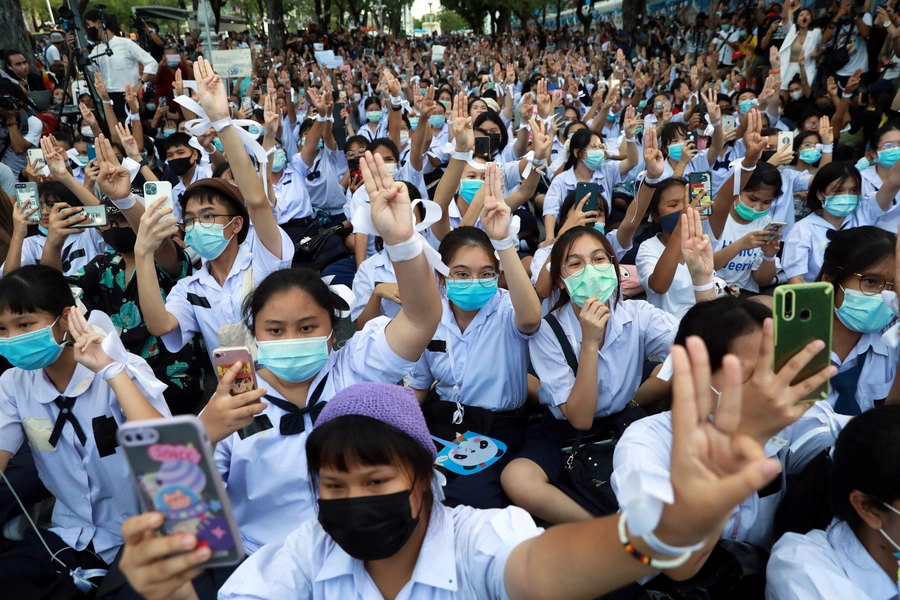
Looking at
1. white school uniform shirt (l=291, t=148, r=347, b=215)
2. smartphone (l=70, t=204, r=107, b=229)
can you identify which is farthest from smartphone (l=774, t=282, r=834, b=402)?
white school uniform shirt (l=291, t=148, r=347, b=215)

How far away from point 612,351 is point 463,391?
75 cm

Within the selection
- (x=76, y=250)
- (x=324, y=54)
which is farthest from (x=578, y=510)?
(x=324, y=54)

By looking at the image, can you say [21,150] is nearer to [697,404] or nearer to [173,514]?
[173,514]

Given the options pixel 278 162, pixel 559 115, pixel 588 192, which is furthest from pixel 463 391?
pixel 559 115

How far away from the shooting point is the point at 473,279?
287cm

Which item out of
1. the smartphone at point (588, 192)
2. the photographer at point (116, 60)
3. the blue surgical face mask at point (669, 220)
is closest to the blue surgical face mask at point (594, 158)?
the smartphone at point (588, 192)

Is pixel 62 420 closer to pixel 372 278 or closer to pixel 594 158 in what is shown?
pixel 372 278

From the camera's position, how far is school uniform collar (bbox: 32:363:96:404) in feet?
7.54

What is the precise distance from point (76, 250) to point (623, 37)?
1921cm

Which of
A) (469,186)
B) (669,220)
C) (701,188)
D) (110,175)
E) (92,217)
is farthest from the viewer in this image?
(469,186)

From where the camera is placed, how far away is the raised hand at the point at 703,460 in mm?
912

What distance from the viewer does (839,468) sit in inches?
65.5

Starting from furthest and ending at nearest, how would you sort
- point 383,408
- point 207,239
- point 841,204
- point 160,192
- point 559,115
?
point 559,115 → point 841,204 → point 207,239 → point 160,192 → point 383,408

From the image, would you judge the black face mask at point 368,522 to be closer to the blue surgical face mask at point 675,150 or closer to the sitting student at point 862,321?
the sitting student at point 862,321
